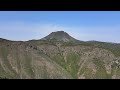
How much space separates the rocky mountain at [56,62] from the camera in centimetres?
15850

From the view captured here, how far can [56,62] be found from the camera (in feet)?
609

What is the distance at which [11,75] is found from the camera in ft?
503

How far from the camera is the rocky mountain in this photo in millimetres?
158500

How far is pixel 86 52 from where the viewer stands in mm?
190625
